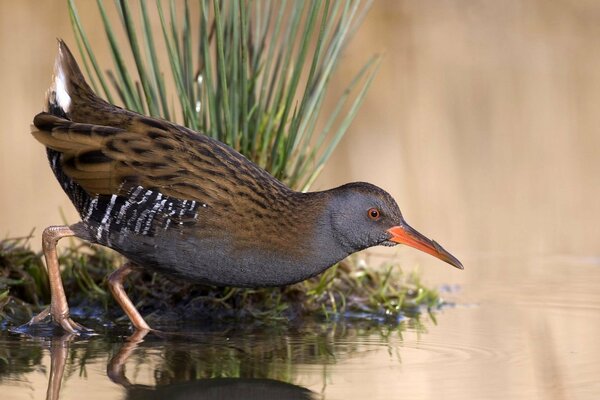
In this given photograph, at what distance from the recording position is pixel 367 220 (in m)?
5.11

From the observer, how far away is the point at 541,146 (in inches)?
393

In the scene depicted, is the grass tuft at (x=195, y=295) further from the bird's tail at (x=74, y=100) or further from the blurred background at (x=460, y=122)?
the blurred background at (x=460, y=122)

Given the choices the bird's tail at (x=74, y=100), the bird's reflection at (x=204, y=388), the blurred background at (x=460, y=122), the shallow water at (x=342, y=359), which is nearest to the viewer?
the bird's reflection at (x=204, y=388)

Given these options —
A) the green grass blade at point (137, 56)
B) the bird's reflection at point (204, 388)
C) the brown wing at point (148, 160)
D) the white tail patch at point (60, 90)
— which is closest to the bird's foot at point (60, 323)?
the brown wing at point (148, 160)

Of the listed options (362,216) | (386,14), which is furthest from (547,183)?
(362,216)

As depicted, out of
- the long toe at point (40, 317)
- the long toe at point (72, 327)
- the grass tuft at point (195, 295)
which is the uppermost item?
the grass tuft at point (195, 295)

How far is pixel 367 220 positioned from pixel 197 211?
733 mm

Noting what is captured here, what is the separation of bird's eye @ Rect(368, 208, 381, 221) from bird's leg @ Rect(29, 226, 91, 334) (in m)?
1.33

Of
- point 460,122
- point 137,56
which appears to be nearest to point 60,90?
point 137,56

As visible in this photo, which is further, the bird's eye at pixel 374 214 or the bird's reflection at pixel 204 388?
the bird's eye at pixel 374 214

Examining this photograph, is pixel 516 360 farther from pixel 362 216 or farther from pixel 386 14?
pixel 386 14

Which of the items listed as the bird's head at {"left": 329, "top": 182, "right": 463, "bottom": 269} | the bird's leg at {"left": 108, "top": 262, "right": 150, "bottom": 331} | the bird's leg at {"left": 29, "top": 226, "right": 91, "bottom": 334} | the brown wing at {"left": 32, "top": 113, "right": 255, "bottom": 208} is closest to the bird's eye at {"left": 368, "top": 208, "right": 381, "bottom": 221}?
the bird's head at {"left": 329, "top": 182, "right": 463, "bottom": 269}

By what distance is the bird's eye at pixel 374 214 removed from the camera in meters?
5.10

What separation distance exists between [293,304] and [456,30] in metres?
6.09
